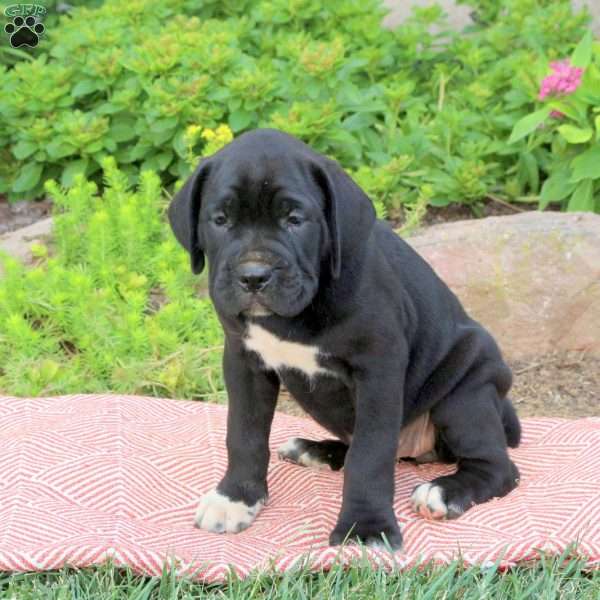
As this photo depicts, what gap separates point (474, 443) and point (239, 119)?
336 cm

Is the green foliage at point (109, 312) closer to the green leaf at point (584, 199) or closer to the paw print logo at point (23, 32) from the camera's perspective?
the green leaf at point (584, 199)

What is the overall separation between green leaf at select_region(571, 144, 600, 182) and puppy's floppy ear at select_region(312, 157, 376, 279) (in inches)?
115

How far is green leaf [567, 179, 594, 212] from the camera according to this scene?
20.6 feet

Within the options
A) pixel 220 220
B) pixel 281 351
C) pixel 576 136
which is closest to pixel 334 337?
pixel 281 351

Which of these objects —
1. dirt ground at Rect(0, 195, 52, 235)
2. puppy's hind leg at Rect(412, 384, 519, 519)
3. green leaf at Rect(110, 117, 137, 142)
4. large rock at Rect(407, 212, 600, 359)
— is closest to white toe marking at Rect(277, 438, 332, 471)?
puppy's hind leg at Rect(412, 384, 519, 519)

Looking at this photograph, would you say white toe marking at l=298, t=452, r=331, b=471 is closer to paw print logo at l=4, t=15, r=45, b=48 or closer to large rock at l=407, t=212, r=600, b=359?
large rock at l=407, t=212, r=600, b=359

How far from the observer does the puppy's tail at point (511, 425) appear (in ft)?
14.0

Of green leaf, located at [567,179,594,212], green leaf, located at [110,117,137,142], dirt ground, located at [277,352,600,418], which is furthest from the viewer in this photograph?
green leaf, located at [110,117,137,142]

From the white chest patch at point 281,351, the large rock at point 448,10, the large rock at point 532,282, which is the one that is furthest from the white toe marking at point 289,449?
the large rock at point 448,10

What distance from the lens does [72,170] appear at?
7.13m

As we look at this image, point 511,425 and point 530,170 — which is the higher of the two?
point 511,425

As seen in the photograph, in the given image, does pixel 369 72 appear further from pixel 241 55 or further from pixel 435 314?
pixel 435 314

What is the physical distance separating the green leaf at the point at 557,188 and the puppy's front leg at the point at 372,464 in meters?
3.11

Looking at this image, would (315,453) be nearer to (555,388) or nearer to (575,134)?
(555,388)
